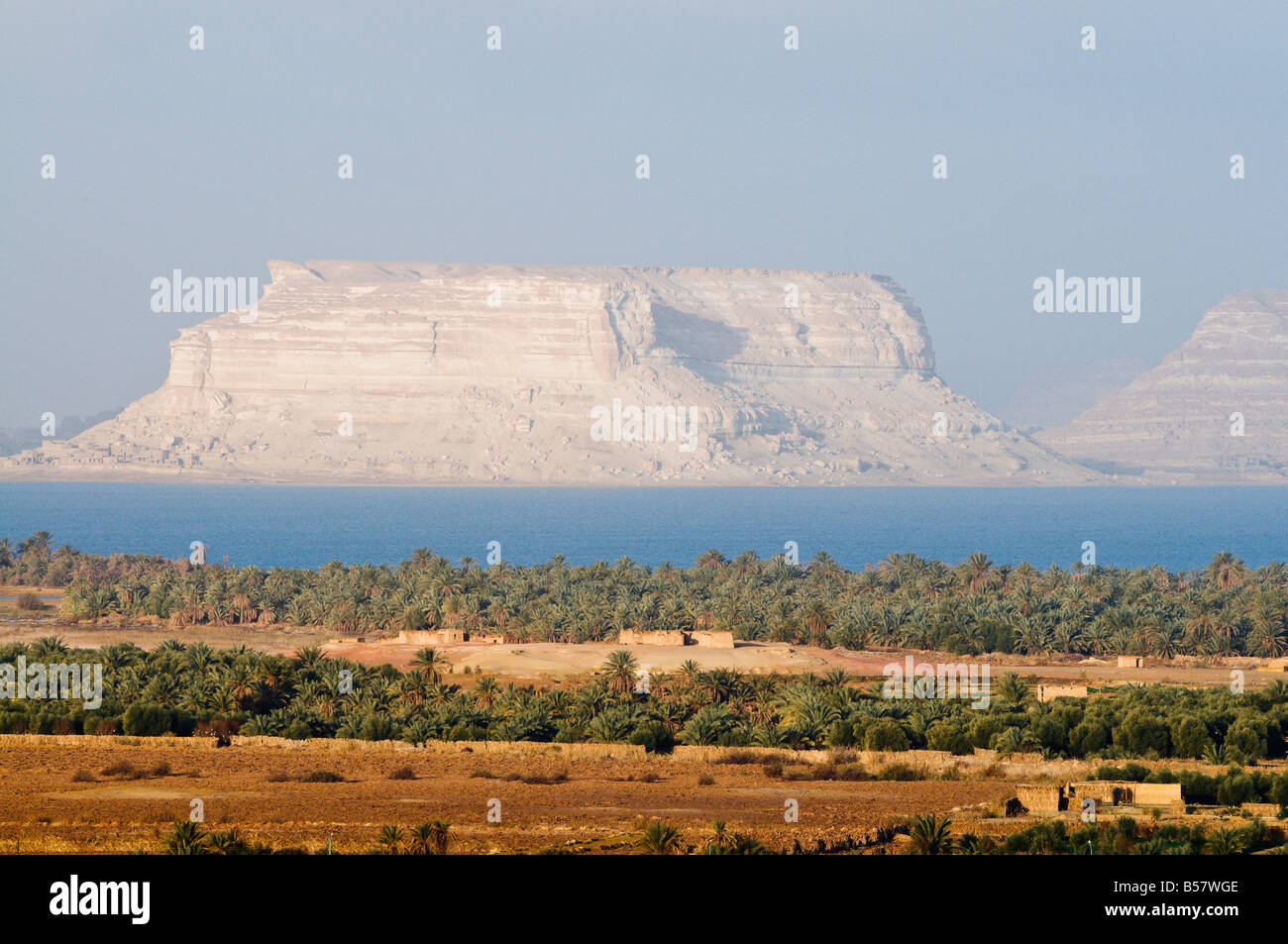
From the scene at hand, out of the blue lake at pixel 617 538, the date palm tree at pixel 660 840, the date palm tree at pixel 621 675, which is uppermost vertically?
the blue lake at pixel 617 538

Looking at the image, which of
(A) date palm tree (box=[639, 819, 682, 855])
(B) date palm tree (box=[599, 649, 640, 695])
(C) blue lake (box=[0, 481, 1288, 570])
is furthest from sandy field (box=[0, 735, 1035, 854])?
(C) blue lake (box=[0, 481, 1288, 570])

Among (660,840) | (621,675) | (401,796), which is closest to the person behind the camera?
(660,840)

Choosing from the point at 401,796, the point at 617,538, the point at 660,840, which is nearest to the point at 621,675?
the point at 401,796

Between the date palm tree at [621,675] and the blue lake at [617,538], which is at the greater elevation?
the blue lake at [617,538]

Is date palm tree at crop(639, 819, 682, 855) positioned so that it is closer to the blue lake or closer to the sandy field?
the sandy field

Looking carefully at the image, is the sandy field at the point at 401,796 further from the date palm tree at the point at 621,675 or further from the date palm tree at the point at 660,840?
the date palm tree at the point at 621,675

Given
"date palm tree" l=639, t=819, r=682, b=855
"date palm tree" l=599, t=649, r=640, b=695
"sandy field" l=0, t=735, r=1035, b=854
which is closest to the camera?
"date palm tree" l=639, t=819, r=682, b=855

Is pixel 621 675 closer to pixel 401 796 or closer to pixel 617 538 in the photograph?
pixel 401 796

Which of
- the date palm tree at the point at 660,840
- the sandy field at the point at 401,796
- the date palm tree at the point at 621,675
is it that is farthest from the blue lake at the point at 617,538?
the date palm tree at the point at 660,840
